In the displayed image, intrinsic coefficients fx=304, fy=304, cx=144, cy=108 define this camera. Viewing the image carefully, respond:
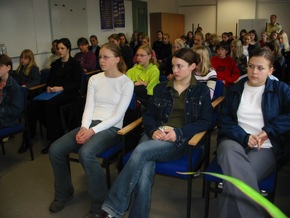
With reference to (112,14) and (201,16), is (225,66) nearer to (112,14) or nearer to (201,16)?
(112,14)

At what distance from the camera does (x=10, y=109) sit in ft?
9.07

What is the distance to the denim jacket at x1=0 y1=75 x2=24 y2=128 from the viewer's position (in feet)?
9.03

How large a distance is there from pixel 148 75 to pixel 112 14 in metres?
4.50

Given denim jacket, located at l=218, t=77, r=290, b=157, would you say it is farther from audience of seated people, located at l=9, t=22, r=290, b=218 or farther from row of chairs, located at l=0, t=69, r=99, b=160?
row of chairs, located at l=0, t=69, r=99, b=160

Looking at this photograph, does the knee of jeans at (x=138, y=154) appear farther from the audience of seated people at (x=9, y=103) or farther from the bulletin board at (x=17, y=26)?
the bulletin board at (x=17, y=26)

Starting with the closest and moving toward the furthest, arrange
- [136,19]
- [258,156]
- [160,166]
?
1. [258,156]
2. [160,166]
3. [136,19]

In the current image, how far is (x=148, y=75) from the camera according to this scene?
3.44m

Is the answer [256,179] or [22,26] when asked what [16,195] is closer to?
[256,179]

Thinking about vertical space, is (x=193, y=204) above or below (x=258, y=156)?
below

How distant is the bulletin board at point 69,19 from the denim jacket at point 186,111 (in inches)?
160

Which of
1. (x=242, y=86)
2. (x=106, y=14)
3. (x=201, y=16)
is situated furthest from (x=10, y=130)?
(x=201, y=16)

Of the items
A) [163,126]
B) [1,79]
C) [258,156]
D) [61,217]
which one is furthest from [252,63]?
[1,79]

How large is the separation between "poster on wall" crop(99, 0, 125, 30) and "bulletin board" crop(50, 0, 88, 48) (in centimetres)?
68

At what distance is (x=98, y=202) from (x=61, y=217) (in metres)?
0.31
